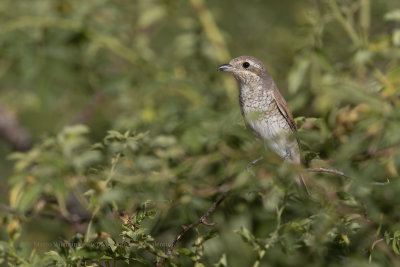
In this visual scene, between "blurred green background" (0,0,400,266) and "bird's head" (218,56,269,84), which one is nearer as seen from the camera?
"blurred green background" (0,0,400,266)

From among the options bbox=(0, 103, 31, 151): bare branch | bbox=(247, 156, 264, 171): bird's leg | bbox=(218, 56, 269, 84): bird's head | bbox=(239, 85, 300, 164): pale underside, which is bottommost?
bbox=(0, 103, 31, 151): bare branch

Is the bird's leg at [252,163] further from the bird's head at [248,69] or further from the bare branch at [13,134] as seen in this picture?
the bare branch at [13,134]

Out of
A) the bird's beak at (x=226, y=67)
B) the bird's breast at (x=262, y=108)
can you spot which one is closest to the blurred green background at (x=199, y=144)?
the bird's breast at (x=262, y=108)

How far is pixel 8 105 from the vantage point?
4883mm

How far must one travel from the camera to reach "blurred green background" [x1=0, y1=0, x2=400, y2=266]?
2.07m

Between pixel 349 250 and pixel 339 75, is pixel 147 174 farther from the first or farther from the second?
pixel 339 75

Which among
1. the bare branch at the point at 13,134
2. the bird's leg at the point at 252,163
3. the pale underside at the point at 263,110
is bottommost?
the bare branch at the point at 13,134

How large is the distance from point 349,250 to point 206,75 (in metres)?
2.60

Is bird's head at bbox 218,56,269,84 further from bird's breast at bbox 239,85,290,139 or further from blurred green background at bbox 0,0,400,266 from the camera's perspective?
blurred green background at bbox 0,0,400,266

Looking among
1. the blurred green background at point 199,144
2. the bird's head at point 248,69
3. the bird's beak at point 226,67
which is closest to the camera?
the blurred green background at point 199,144

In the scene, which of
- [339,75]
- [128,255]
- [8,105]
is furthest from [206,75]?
[128,255]

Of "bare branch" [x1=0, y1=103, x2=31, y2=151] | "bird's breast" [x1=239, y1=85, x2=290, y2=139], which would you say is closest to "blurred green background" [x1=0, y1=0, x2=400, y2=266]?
"bare branch" [x1=0, y1=103, x2=31, y2=151]

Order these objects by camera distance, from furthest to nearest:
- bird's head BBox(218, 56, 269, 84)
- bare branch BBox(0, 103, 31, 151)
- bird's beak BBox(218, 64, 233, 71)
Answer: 1. bare branch BBox(0, 103, 31, 151)
2. bird's head BBox(218, 56, 269, 84)
3. bird's beak BBox(218, 64, 233, 71)

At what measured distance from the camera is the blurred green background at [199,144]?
207 centimetres
